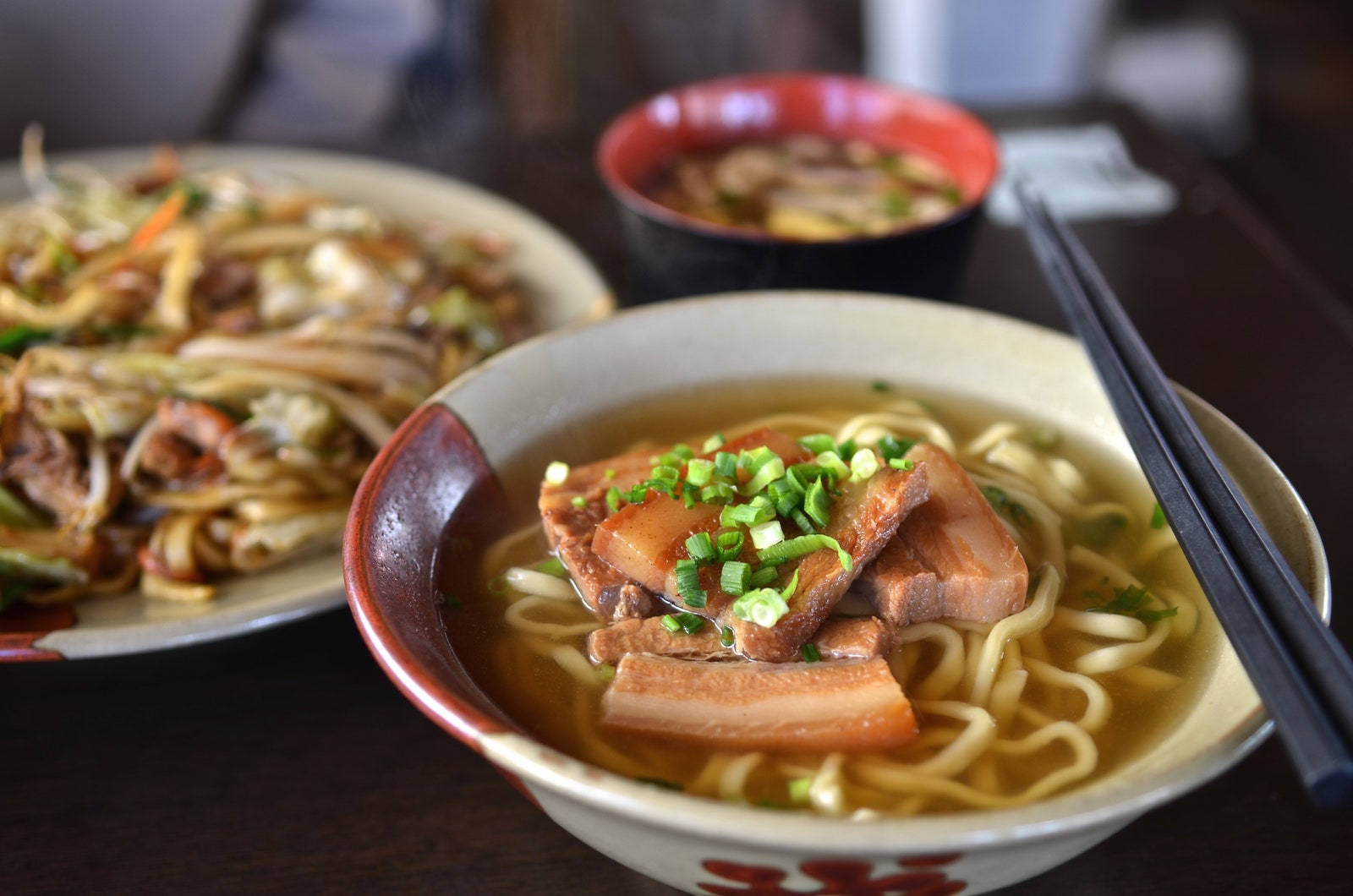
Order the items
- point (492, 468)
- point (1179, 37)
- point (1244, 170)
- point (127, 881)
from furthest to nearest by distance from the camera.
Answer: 1. point (1179, 37)
2. point (1244, 170)
3. point (492, 468)
4. point (127, 881)

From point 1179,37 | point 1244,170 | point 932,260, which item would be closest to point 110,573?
point 932,260

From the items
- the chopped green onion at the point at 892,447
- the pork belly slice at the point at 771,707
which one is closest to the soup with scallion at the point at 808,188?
the chopped green onion at the point at 892,447

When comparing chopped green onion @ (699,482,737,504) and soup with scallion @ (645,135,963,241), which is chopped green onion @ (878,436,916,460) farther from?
soup with scallion @ (645,135,963,241)

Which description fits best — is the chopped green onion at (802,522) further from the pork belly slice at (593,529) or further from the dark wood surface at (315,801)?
the dark wood surface at (315,801)

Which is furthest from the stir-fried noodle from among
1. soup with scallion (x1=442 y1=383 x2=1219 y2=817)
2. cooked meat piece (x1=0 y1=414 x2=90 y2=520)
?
soup with scallion (x1=442 y1=383 x2=1219 y2=817)

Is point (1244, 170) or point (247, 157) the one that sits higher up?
point (247, 157)

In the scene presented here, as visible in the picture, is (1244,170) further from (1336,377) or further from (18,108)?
(18,108)
